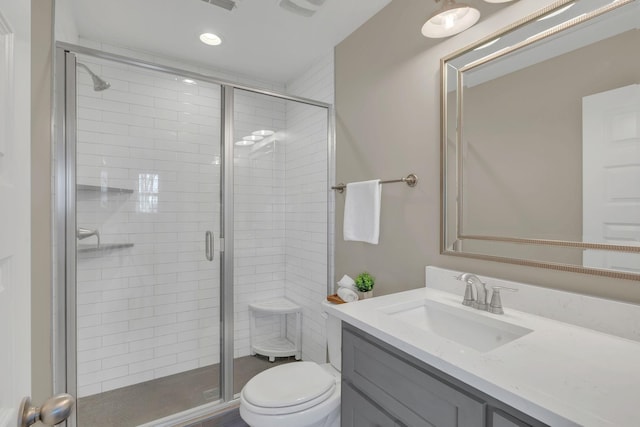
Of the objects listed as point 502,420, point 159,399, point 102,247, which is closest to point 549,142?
point 502,420

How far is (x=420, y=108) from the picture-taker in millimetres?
1604

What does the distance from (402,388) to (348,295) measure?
34.7 inches

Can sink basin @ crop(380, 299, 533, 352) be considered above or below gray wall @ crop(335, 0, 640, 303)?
below

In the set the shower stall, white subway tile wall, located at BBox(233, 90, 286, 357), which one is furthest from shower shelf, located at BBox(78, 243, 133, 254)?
white subway tile wall, located at BBox(233, 90, 286, 357)

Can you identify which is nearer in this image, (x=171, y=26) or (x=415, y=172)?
(x=415, y=172)

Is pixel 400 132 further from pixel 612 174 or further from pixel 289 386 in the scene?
pixel 289 386

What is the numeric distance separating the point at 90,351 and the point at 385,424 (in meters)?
1.83

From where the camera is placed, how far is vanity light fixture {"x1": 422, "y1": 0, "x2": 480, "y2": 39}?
1196mm

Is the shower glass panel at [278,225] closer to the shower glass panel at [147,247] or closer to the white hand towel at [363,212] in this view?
the shower glass panel at [147,247]

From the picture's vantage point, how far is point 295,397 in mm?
1359

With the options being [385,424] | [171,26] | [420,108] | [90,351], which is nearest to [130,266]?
[90,351]
